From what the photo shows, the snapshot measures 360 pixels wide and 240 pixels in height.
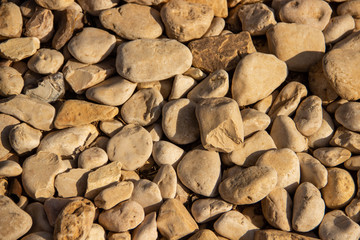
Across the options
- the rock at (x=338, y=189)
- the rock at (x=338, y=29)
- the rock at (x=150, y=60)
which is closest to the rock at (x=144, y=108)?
the rock at (x=150, y=60)

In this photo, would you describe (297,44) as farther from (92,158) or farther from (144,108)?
(92,158)

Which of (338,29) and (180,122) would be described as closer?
(180,122)

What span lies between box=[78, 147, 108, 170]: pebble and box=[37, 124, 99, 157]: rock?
0.34 ft

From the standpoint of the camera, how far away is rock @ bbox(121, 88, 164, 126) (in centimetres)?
261

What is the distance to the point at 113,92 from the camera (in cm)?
258

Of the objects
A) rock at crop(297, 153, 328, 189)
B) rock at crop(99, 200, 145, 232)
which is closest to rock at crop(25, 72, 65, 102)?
rock at crop(99, 200, 145, 232)

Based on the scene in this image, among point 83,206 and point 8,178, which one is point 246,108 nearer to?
point 83,206

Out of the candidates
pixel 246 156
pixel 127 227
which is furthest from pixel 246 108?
pixel 127 227

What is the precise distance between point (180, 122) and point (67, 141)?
804 millimetres

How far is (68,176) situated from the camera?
2.33 meters

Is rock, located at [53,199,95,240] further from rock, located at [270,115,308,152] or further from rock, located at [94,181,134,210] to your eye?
rock, located at [270,115,308,152]

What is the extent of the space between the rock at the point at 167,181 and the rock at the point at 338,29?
5.43 ft

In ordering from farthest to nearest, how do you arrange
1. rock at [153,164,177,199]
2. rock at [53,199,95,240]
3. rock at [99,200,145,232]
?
rock at [153,164,177,199], rock at [99,200,145,232], rock at [53,199,95,240]

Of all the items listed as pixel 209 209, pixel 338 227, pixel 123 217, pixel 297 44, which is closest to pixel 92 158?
pixel 123 217
